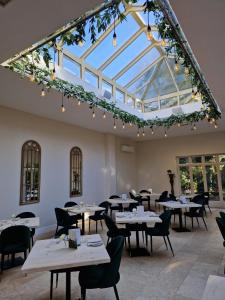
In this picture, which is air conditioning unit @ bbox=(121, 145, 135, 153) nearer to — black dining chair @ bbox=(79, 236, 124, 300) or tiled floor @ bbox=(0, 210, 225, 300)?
tiled floor @ bbox=(0, 210, 225, 300)

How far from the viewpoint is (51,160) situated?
23.5 feet

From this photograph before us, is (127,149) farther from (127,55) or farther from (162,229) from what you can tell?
(162,229)

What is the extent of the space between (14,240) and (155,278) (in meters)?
2.57

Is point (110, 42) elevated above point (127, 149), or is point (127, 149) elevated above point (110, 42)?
point (110, 42)

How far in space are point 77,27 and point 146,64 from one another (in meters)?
5.09

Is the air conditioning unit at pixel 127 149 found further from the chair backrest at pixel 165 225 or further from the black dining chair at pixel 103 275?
the black dining chair at pixel 103 275

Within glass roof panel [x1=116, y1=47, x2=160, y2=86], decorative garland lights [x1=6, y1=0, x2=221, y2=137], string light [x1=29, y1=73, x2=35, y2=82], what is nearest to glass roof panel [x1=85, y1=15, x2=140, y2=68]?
glass roof panel [x1=116, y1=47, x2=160, y2=86]

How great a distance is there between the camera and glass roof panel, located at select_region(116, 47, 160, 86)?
7363 millimetres

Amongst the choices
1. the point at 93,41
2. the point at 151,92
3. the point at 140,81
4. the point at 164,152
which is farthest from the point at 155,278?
the point at 164,152

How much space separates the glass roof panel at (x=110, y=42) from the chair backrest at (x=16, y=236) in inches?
207

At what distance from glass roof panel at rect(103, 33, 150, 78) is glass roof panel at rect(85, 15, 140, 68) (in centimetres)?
35

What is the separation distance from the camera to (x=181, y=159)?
11164 mm

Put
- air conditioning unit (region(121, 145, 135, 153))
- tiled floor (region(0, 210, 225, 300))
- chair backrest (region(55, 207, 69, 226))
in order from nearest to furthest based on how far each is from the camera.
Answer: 1. tiled floor (region(0, 210, 225, 300))
2. chair backrest (region(55, 207, 69, 226))
3. air conditioning unit (region(121, 145, 135, 153))

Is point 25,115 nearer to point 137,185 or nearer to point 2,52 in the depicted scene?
point 2,52
